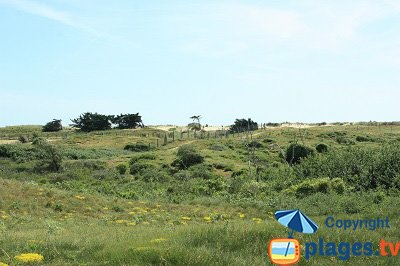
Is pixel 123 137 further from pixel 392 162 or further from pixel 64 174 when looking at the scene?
pixel 392 162

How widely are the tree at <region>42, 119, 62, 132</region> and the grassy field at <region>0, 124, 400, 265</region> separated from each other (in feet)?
171

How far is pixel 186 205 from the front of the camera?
24719 millimetres

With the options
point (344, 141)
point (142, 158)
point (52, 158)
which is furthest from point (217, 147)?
point (52, 158)

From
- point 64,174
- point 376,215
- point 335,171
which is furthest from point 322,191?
point 64,174

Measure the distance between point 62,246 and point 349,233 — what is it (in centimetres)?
580

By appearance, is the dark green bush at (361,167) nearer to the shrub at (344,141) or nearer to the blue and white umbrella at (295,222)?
the blue and white umbrella at (295,222)

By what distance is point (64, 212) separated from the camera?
21.4 meters

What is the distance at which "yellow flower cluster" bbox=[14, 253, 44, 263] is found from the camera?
759cm

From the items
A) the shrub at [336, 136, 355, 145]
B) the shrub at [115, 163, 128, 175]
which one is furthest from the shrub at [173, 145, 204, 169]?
the shrub at [336, 136, 355, 145]

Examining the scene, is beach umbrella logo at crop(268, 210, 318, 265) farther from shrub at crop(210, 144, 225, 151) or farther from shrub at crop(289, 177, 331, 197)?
shrub at crop(210, 144, 225, 151)

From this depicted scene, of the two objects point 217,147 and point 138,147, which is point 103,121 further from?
point 217,147

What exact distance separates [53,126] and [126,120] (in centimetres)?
2014

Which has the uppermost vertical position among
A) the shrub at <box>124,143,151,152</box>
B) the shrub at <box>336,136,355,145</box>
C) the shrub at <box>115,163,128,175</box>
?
the shrub at <box>336,136,355,145</box>

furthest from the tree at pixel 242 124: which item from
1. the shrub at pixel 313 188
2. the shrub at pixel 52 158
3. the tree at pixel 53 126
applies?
the shrub at pixel 313 188
